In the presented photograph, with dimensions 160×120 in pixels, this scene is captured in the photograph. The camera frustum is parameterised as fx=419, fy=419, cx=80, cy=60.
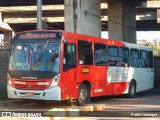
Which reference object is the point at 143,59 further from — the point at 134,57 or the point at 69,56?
the point at 69,56

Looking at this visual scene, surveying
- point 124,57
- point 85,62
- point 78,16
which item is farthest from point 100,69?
point 78,16

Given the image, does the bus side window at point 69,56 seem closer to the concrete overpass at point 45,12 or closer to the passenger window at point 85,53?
the passenger window at point 85,53

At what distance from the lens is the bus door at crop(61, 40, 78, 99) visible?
1567 centimetres

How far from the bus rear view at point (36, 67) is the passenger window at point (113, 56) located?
4.30 metres

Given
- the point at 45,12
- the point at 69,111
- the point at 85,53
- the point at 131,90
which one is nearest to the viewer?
the point at 69,111

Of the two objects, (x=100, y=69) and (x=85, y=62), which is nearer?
(x=85, y=62)

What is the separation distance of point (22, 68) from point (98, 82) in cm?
398

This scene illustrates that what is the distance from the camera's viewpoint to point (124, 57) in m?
21.3

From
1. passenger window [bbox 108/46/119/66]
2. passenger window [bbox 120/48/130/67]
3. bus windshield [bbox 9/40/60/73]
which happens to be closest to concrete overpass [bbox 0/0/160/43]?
passenger window [bbox 120/48/130/67]

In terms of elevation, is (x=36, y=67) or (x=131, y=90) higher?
(x=36, y=67)

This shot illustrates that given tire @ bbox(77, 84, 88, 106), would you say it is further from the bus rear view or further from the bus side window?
the bus rear view

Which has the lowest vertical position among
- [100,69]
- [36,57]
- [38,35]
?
[100,69]

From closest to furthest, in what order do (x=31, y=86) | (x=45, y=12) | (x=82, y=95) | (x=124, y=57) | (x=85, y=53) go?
1. (x=31, y=86)
2. (x=82, y=95)
3. (x=85, y=53)
4. (x=124, y=57)
5. (x=45, y=12)

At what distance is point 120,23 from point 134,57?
12.1 m
